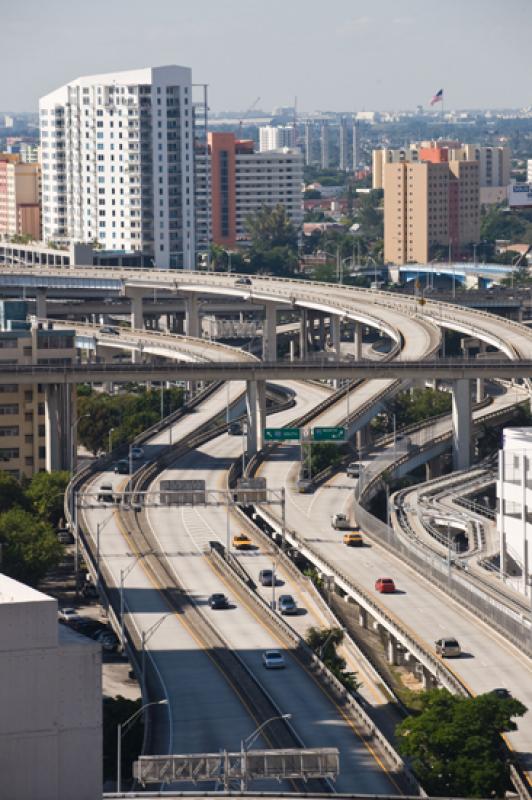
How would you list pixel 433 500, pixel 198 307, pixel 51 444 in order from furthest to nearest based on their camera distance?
pixel 198 307, pixel 51 444, pixel 433 500

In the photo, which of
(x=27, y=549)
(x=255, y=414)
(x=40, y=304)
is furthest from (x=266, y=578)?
(x=40, y=304)

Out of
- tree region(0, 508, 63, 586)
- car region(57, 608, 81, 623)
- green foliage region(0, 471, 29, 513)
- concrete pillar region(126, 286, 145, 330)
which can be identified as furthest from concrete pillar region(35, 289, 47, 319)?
car region(57, 608, 81, 623)

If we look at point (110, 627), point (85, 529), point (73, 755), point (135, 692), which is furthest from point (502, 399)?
point (73, 755)

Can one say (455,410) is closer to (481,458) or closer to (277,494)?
(481,458)

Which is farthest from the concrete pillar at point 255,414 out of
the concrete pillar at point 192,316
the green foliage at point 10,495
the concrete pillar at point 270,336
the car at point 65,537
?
the concrete pillar at point 192,316

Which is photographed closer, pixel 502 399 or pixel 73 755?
pixel 73 755

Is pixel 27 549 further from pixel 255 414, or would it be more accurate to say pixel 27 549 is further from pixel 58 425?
pixel 255 414
